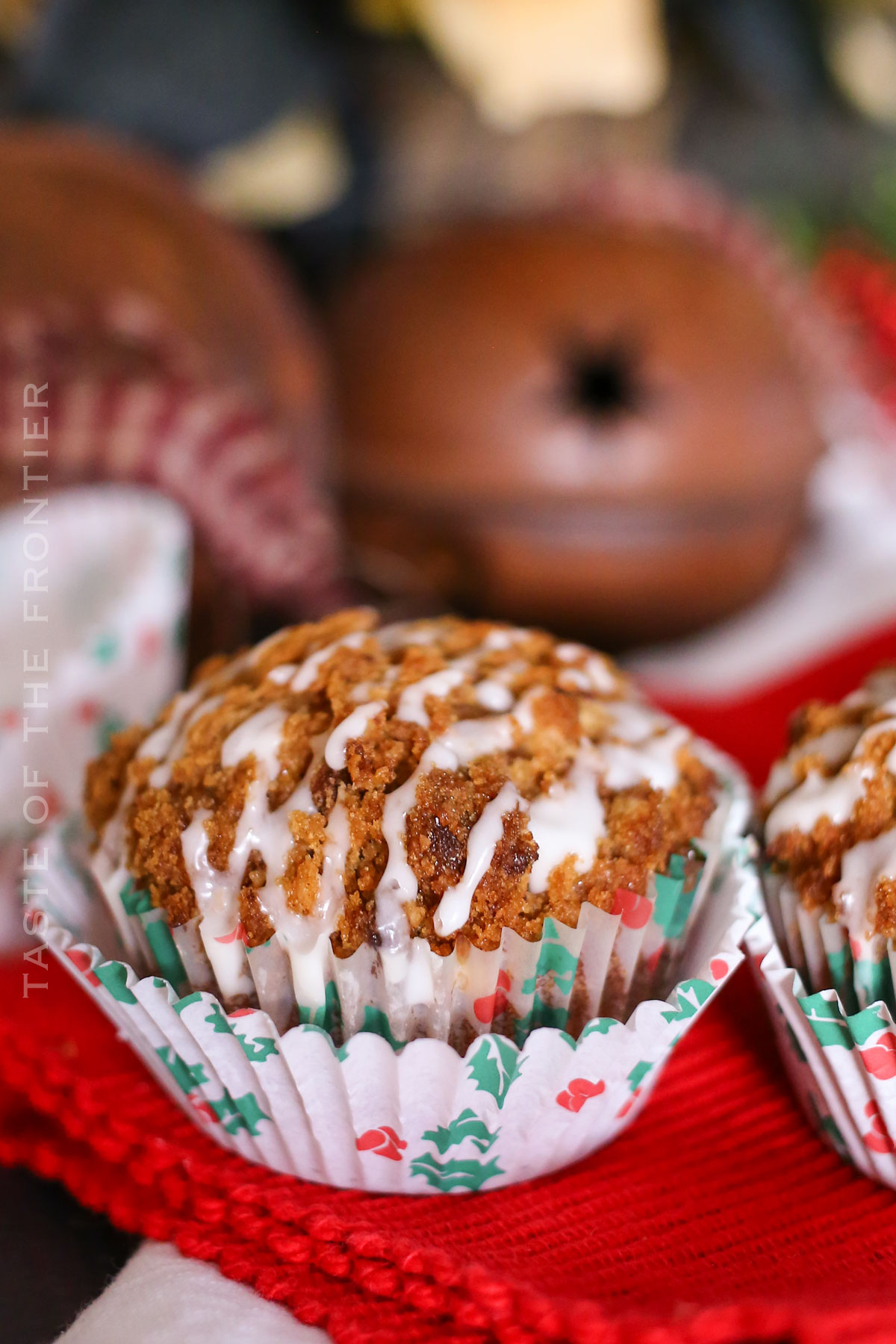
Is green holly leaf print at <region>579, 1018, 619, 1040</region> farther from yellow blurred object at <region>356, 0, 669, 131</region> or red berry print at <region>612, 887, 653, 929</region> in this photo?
yellow blurred object at <region>356, 0, 669, 131</region>

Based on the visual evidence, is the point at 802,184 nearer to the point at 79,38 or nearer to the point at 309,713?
the point at 79,38

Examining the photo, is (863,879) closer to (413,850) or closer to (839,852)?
(839,852)

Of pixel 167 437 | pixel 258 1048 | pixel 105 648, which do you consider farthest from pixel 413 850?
pixel 167 437

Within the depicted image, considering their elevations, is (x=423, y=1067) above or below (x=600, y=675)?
below

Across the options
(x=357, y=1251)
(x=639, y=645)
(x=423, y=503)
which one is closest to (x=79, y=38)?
(x=423, y=503)

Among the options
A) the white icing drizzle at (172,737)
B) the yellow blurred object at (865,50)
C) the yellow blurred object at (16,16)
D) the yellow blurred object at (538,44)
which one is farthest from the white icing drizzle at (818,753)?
the yellow blurred object at (865,50)

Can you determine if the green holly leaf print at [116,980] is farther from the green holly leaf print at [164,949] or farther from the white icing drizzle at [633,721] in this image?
the white icing drizzle at [633,721]
